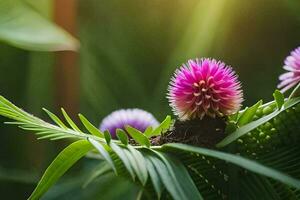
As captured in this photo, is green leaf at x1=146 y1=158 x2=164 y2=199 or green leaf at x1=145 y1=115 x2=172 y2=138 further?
green leaf at x1=145 y1=115 x2=172 y2=138

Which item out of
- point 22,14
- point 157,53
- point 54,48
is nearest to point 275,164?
point 54,48

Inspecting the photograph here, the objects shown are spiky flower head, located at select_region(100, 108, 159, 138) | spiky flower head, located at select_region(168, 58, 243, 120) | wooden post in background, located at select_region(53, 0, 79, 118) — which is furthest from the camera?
wooden post in background, located at select_region(53, 0, 79, 118)

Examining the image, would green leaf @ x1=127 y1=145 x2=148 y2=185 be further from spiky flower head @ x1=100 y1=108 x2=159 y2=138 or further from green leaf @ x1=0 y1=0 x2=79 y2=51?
green leaf @ x1=0 y1=0 x2=79 y2=51

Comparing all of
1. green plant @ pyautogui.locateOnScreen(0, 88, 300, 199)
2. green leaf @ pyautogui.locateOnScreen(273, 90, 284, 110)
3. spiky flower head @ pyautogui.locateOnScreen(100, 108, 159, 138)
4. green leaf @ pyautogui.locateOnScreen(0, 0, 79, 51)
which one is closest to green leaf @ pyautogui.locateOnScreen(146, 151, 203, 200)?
green plant @ pyautogui.locateOnScreen(0, 88, 300, 199)

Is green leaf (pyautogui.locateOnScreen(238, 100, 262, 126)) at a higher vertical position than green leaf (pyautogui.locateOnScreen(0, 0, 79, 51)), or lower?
lower

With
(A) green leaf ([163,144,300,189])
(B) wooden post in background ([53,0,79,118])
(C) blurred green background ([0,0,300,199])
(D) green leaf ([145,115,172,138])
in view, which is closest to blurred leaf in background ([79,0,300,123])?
(C) blurred green background ([0,0,300,199])

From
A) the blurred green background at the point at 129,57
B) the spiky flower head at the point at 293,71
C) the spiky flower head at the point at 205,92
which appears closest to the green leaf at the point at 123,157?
the spiky flower head at the point at 205,92

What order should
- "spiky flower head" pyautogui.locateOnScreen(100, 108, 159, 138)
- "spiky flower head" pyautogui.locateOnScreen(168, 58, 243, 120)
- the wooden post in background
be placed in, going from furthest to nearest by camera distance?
the wooden post in background, "spiky flower head" pyautogui.locateOnScreen(100, 108, 159, 138), "spiky flower head" pyautogui.locateOnScreen(168, 58, 243, 120)

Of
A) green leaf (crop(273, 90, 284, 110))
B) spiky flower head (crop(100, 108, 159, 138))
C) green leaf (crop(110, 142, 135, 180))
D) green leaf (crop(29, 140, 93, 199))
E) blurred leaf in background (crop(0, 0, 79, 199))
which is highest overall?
green leaf (crop(273, 90, 284, 110))

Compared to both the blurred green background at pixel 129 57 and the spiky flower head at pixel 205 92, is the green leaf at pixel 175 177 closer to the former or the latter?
the spiky flower head at pixel 205 92
